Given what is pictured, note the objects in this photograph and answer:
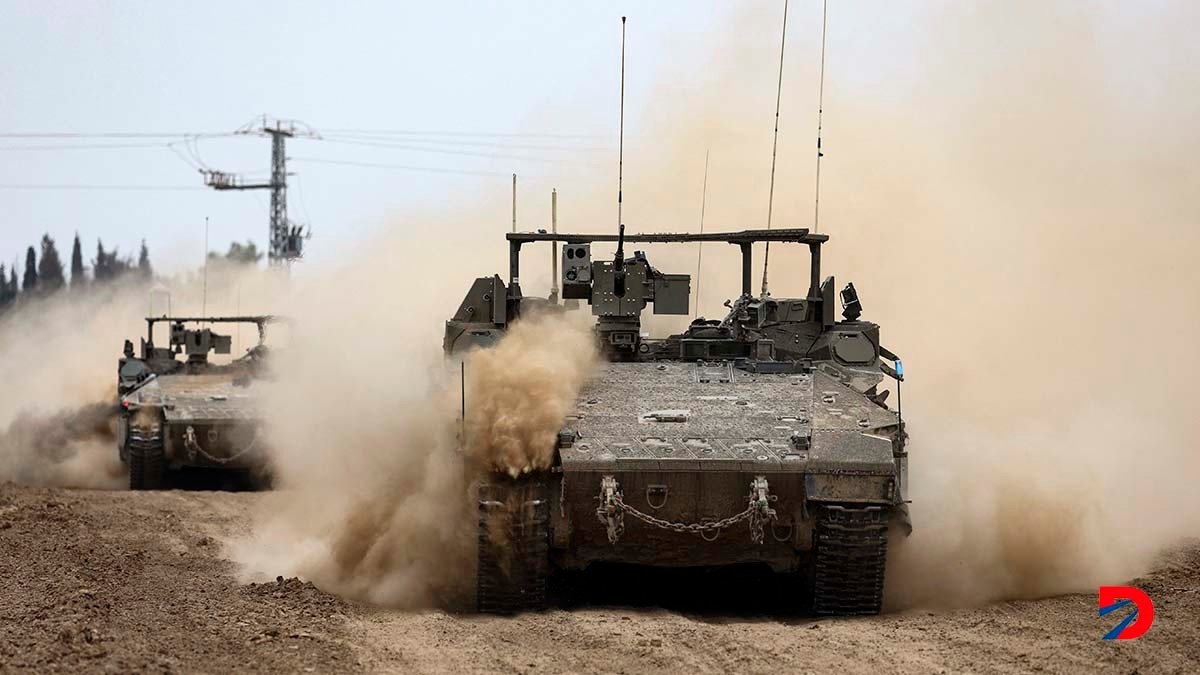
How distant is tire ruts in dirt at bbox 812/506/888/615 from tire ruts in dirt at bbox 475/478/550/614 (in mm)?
1946

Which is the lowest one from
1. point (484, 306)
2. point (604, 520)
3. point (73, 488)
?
point (73, 488)

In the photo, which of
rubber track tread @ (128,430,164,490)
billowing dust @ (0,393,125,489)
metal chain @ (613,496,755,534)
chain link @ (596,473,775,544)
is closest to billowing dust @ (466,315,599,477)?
chain link @ (596,473,775,544)

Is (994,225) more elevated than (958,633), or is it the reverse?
(994,225)

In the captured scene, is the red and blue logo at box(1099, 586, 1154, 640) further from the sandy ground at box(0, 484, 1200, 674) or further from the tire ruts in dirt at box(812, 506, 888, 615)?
the tire ruts in dirt at box(812, 506, 888, 615)

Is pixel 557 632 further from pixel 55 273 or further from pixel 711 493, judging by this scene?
pixel 55 273

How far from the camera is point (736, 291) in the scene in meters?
24.6

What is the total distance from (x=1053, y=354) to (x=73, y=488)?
1367cm

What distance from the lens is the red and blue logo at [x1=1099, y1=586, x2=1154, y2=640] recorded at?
11.0 m

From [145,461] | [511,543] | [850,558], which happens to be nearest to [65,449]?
[145,461]

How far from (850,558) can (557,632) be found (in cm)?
211

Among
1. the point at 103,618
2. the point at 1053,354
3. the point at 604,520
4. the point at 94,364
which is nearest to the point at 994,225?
the point at 1053,354

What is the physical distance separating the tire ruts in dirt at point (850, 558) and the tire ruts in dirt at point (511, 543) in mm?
1946

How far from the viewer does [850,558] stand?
11930mm

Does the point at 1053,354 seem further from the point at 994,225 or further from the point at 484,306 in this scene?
the point at 484,306
